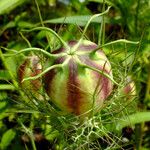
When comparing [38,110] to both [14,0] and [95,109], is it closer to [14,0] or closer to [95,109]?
[95,109]

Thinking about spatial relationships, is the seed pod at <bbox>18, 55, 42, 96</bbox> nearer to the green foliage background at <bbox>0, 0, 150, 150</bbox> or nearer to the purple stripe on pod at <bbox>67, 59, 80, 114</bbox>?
the green foliage background at <bbox>0, 0, 150, 150</bbox>

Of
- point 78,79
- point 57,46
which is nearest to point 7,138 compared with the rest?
point 57,46

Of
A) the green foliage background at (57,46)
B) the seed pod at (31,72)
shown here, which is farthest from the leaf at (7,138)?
the seed pod at (31,72)

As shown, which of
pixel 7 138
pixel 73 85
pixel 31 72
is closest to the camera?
pixel 73 85

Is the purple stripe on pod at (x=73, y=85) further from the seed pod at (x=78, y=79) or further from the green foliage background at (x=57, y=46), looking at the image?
the green foliage background at (x=57, y=46)

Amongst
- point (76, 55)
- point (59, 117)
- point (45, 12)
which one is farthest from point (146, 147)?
point (76, 55)

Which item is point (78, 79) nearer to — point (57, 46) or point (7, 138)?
point (57, 46)

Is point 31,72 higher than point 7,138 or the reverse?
higher
